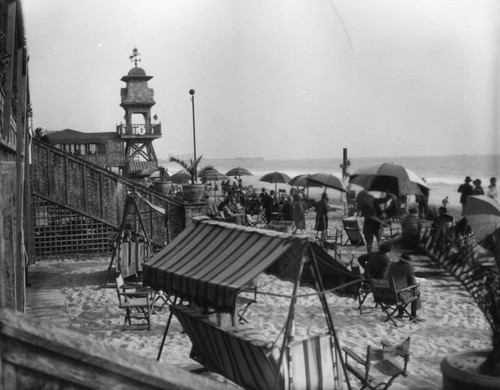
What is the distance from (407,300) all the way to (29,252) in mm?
8847

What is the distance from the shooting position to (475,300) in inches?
223

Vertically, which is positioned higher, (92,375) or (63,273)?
(92,375)

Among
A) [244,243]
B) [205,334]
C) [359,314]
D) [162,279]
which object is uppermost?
[244,243]

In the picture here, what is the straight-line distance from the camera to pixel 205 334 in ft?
21.4

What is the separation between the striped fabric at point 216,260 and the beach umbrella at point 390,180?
5802 mm

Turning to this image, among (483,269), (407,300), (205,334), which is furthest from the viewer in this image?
(407,300)

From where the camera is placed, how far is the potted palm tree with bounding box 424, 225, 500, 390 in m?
5.41

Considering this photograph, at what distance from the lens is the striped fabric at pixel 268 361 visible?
5.67 metres

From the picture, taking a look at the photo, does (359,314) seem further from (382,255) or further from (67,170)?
(67,170)

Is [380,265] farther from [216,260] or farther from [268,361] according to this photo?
[268,361]

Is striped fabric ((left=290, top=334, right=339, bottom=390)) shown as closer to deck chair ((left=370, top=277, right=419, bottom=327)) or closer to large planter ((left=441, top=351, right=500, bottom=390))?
large planter ((left=441, top=351, right=500, bottom=390))

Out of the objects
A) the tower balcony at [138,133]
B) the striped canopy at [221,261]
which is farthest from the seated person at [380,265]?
the tower balcony at [138,133]

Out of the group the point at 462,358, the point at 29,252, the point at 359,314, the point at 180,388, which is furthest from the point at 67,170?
the point at 180,388

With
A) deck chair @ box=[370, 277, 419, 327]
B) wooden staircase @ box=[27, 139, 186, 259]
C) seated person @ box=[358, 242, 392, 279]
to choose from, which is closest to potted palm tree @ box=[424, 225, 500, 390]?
deck chair @ box=[370, 277, 419, 327]
